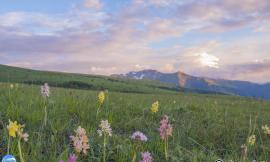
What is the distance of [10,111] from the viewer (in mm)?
6816

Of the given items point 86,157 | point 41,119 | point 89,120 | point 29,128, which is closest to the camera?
point 86,157

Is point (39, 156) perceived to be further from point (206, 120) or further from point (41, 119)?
point (206, 120)

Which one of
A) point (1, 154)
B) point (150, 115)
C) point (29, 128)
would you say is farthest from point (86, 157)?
point (150, 115)

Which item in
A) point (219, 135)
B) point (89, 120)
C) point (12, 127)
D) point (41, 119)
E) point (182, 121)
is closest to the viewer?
point (12, 127)

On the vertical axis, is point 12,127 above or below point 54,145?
above

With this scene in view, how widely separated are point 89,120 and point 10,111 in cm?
159

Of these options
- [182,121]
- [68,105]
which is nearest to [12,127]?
[68,105]

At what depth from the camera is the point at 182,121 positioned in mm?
9406

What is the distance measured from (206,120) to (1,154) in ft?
22.9

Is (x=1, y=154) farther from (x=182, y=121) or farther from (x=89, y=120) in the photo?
(x=182, y=121)

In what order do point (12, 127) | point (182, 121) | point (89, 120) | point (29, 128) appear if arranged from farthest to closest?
point (182, 121)
point (89, 120)
point (29, 128)
point (12, 127)

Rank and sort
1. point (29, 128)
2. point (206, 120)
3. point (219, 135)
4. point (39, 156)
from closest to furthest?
point (39, 156) → point (29, 128) → point (219, 135) → point (206, 120)

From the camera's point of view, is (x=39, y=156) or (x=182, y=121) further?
(x=182, y=121)

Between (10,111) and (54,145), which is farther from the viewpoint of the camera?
(10,111)
